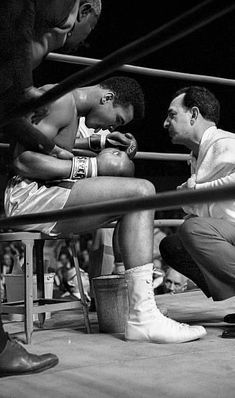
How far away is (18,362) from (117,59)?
31.7 inches

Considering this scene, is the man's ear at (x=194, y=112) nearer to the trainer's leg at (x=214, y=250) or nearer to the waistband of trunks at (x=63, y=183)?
the trainer's leg at (x=214, y=250)

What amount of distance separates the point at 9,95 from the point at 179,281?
2.75 metres

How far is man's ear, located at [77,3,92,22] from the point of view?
1.62 metres

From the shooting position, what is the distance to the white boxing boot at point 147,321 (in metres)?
1.62

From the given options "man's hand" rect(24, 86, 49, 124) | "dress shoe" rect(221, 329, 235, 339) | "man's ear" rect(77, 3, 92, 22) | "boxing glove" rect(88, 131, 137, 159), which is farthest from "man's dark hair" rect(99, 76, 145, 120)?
"dress shoe" rect(221, 329, 235, 339)

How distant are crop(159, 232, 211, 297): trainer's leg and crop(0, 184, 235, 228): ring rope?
1.25m

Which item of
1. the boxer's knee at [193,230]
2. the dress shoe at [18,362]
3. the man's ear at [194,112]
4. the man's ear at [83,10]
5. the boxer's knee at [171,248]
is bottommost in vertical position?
the dress shoe at [18,362]

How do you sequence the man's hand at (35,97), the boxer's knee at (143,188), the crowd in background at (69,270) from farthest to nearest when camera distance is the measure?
the crowd in background at (69,270) → the boxer's knee at (143,188) → the man's hand at (35,97)

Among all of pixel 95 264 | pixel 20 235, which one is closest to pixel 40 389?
pixel 20 235

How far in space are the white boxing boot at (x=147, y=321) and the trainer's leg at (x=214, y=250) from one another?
20 cm

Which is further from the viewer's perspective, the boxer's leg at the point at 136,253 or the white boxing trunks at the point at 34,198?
the white boxing trunks at the point at 34,198

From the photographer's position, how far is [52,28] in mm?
1383

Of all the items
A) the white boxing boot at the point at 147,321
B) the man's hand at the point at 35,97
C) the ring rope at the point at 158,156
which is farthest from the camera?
the ring rope at the point at 158,156

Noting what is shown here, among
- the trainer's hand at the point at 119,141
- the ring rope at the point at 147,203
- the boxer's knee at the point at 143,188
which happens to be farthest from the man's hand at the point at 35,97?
the trainer's hand at the point at 119,141
